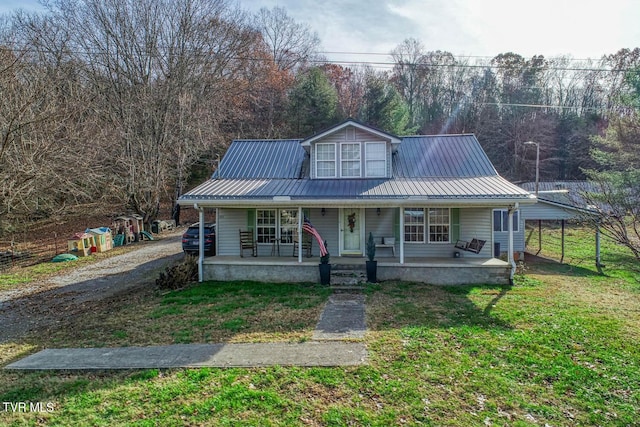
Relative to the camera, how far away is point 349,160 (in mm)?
13031

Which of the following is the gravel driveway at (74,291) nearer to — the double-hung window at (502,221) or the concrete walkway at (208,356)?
the concrete walkway at (208,356)

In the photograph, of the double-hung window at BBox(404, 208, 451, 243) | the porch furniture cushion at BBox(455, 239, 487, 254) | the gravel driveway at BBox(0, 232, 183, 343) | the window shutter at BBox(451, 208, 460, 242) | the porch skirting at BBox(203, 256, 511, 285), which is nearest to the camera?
the gravel driveway at BBox(0, 232, 183, 343)

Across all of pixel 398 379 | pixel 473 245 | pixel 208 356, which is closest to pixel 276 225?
pixel 473 245

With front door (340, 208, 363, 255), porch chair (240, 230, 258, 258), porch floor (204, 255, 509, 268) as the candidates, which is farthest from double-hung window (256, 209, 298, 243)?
front door (340, 208, 363, 255)

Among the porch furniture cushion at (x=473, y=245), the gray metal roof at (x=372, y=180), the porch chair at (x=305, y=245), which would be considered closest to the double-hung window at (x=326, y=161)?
the gray metal roof at (x=372, y=180)

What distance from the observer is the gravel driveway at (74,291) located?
25.9 ft

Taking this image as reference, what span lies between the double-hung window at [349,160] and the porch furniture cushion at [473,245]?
4.43 metres

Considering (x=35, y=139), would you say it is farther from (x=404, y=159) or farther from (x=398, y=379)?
(x=398, y=379)

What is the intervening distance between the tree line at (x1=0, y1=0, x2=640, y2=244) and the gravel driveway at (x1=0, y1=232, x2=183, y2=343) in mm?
3537

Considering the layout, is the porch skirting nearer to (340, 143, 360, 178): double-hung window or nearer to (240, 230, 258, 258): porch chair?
(240, 230, 258, 258): porch chair

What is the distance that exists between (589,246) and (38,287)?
2490cm

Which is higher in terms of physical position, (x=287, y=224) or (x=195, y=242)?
(x=287, y=224)

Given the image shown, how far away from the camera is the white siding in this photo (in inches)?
500

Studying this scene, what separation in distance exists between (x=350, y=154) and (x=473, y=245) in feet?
17.6
